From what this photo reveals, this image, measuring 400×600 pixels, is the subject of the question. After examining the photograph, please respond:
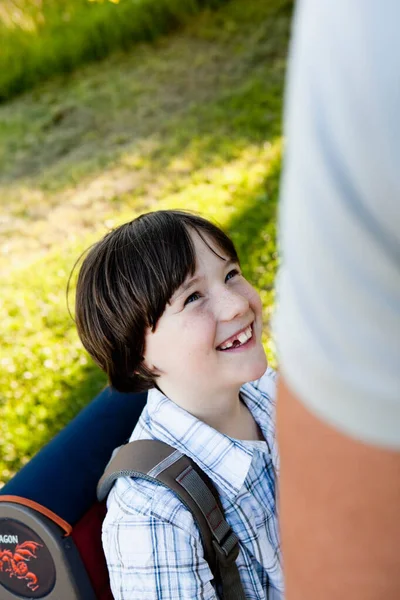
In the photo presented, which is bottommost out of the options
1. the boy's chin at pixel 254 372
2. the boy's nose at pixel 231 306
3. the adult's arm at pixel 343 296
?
the boy's chin at pixel 254 372

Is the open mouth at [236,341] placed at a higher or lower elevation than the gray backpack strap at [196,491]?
higher

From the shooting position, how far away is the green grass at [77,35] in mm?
7480

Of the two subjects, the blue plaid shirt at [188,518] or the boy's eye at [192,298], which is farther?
the boy's eye at [192,298]

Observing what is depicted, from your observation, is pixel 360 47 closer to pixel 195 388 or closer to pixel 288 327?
pixel 288 327

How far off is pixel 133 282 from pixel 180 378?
0.25m

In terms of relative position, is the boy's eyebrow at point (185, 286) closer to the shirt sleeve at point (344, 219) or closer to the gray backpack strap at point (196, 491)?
the gray backpack strap at point (196, 491)

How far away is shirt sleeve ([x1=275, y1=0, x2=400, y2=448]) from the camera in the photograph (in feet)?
1.44

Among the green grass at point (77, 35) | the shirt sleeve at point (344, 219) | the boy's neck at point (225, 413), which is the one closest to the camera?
the shirt sleeve at point (344, 219)

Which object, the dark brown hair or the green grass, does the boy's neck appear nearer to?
the dark brown hair

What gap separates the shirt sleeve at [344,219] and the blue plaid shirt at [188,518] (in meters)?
1.02

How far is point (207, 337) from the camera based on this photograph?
156 centimetres

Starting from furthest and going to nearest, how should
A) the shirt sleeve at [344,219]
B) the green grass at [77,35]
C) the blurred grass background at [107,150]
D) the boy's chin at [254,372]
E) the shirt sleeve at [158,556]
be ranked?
the green grass at [77,35] < the blurred grass background at [107,150] < the boy's chin at [254,372] < the shirt sleeve at [158,556] < the shirt sleeve at [344,219]

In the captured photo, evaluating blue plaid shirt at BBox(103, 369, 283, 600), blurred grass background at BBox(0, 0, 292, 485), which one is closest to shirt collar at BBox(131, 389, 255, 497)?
blue plaid shirt at BBox(103, 369, 283, 600)

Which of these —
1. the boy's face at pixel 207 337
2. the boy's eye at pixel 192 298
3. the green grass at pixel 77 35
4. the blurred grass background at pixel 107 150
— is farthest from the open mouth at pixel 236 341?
the green grass at pixel 77 35
